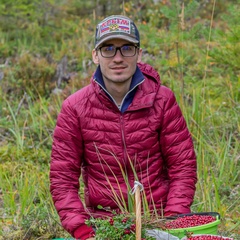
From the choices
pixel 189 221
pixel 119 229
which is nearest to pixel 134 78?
pixel 189 221

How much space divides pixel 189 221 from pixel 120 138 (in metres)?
0.79

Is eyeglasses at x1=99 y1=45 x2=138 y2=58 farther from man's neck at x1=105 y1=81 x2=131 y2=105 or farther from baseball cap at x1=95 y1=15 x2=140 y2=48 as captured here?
man's neck at x1=105 y1=81 x2=131 y2=105

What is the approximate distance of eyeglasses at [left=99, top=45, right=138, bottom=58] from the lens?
341cm

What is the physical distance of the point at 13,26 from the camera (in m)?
11.7

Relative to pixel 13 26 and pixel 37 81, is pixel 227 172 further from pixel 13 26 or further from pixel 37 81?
pixel 13 26

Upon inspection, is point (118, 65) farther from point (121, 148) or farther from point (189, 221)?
point (189, 221)

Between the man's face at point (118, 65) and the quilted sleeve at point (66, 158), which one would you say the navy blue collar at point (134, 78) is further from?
the quilted sleeve at point (66, 158)

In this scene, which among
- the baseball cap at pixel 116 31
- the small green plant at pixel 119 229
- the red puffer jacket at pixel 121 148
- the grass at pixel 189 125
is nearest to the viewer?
the small green plant at pixel 119 229

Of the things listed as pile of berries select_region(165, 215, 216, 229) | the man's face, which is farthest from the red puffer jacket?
pile of berries select_region(165, 215, 216, 229)

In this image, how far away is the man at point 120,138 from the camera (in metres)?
3.44

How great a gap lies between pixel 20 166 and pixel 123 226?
127 inches

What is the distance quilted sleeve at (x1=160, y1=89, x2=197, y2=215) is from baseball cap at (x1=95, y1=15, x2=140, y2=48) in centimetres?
46

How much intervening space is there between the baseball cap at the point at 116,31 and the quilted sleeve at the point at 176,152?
46 centimetres

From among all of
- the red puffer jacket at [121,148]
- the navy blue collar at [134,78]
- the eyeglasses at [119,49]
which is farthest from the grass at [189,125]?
the eyeglasses at [119,49]
